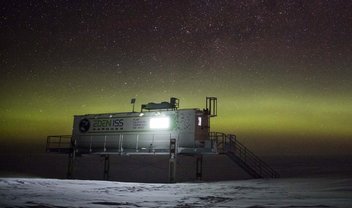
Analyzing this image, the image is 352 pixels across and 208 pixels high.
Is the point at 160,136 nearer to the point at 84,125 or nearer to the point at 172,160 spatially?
the point at 172,160

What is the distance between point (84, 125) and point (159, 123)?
9.23m

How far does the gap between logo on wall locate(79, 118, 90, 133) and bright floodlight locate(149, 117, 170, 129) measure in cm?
785

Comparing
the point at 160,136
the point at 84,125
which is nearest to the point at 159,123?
the point at 160,136

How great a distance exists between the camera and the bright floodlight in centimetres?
2977

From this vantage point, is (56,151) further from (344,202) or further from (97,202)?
(344,202)

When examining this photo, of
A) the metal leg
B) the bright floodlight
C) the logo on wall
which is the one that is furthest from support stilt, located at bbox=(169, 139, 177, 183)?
the logo on wall

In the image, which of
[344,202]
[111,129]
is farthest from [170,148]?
[344,202]

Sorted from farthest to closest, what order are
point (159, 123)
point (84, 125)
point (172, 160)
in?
point (84, 125) < point (159, 123) < point (172, 160)

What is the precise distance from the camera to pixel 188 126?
29016 millimetres

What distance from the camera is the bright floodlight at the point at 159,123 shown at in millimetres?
29766

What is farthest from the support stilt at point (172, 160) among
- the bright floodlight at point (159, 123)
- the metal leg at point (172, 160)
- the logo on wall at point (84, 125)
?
the logo on wall at point (84, 125)

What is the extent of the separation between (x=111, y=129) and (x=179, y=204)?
20458 millimetres

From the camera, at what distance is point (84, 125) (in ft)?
114

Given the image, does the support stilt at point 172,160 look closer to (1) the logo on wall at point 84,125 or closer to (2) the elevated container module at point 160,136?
(2) the elevated container module at point 160,136
